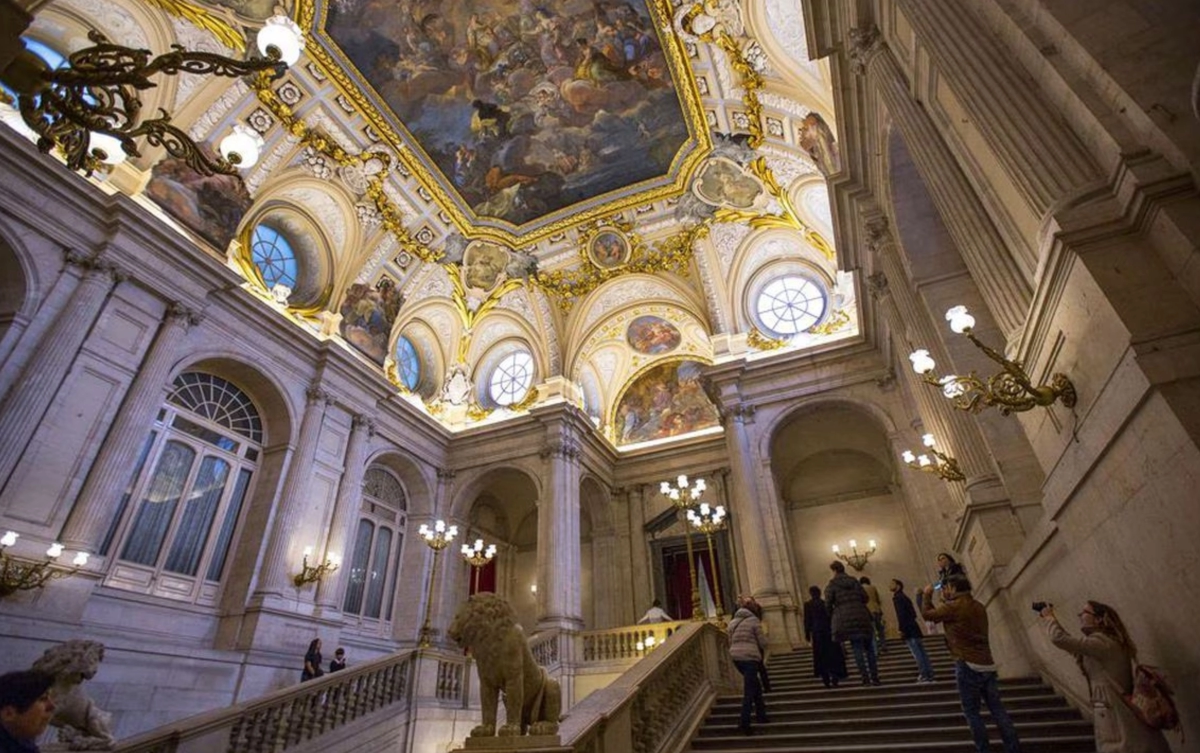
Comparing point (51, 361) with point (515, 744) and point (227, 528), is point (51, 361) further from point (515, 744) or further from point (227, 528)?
point (515, 744)

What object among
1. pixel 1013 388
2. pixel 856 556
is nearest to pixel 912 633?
pixel 1013 388

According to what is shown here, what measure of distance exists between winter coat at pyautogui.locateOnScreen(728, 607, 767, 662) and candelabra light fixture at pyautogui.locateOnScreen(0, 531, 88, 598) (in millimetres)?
8489

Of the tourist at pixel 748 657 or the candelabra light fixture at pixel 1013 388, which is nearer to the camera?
the candelabra light fixture at pixel 1013 388

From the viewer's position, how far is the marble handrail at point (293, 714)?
521 cm

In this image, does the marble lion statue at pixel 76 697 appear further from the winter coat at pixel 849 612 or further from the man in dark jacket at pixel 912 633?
the man in dark jacket at pixel 912 633

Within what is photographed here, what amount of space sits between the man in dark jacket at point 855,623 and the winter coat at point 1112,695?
3.55 m

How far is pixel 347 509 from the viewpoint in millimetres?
12852

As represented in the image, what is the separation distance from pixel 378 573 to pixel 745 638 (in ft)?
37.0

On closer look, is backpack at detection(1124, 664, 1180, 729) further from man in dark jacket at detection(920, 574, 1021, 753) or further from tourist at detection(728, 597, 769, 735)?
tourist at detection(728, 597, 769, 735)

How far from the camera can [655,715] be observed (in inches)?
206

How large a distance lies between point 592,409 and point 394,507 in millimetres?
6324

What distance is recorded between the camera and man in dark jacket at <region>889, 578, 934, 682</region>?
6.33m

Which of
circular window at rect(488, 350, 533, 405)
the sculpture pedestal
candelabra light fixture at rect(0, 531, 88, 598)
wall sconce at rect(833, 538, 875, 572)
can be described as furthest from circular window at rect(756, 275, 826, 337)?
candelabra light fixture at rect(0, 531, 88, 598)

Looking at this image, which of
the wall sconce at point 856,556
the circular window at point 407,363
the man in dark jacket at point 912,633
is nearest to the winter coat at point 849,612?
the man in dark jacket at point 912,633
